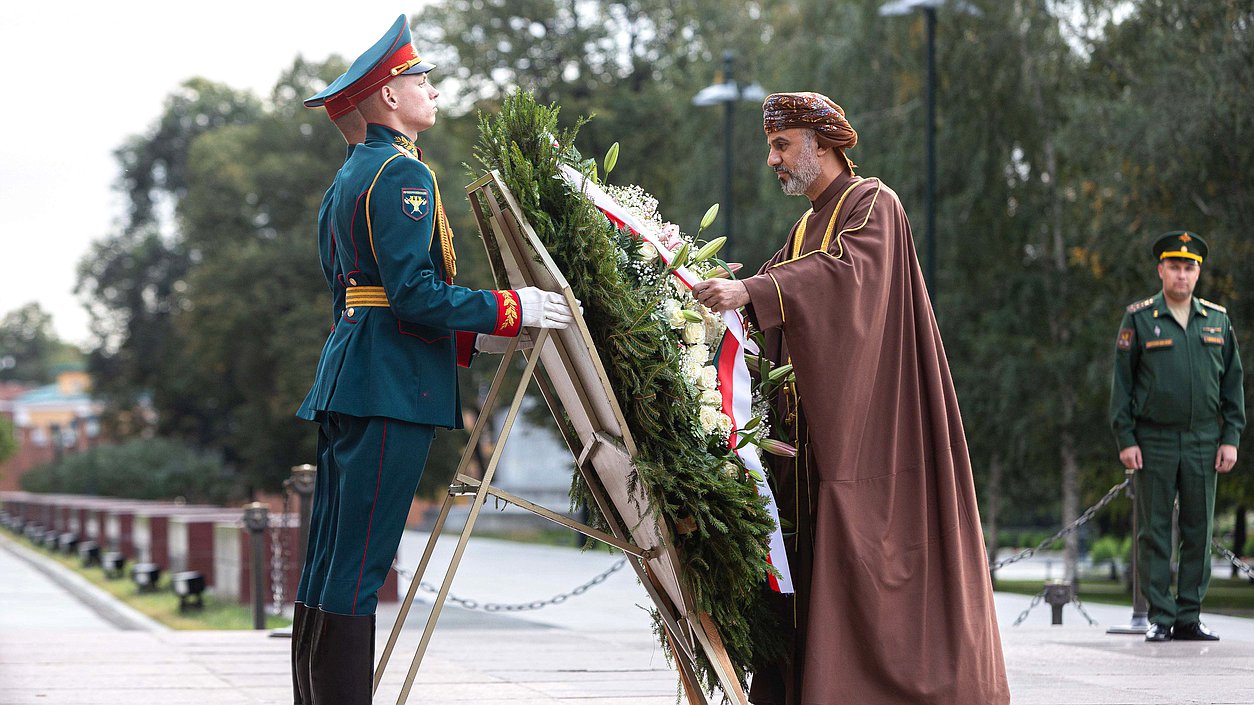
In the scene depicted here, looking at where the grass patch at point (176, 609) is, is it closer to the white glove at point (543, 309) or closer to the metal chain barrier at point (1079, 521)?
the metal chain barrier at point (1079, 521)

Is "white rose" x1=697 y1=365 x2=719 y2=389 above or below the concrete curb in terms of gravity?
above

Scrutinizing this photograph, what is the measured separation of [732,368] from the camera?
4.50 metres

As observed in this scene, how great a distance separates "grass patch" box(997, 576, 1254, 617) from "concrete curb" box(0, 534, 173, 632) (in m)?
11.1

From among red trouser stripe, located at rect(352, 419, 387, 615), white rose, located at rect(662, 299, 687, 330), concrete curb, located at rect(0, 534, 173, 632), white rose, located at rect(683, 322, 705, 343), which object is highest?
white rose, located at rect(662, 299, 687, 330)

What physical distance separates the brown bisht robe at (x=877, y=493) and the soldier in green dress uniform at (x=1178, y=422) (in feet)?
12.6

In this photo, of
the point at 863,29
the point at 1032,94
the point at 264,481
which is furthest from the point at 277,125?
the point at 1032,94

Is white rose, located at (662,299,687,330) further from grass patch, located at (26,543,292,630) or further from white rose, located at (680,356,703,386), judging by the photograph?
grass patch, located at (26,543,292,630)

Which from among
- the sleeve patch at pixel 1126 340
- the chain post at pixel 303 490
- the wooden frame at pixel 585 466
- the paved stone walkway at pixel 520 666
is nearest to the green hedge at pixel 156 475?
the paved stone walkway at pixel 520 666

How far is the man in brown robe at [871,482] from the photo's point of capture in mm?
4395

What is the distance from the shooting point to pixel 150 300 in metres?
47.4

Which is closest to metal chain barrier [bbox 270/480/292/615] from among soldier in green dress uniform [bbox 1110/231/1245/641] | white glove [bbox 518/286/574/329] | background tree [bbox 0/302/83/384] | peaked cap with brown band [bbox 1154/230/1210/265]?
soldier in green dress uniform [bbox 1110/231/1245/641]

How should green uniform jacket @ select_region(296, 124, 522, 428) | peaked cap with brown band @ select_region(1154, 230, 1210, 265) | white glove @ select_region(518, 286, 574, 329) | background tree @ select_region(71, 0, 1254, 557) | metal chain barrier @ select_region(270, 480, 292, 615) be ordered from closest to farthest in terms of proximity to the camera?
green uniform jacket @ select_region(296, 124, 522, 428) → white glove @ select_region(518, 286, 574, 329) → peaked cap with brown band @ select_region(1154, 230, 1210, 265) → metal chain barrier @ select_region(270, 480, 292, 615) → background tree @ select_region(71, 0, 1254, 557)

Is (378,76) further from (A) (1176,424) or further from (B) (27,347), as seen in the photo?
(B) (27,347)

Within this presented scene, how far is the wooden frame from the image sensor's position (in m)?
4.16
